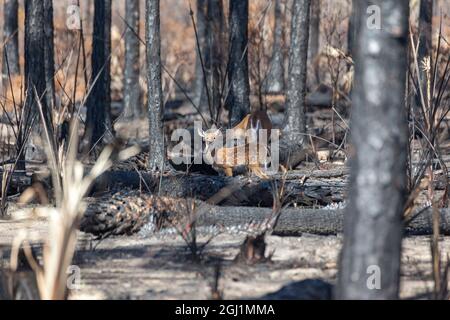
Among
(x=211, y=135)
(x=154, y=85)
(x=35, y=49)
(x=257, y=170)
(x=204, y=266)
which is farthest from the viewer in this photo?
(x=35, y=49)

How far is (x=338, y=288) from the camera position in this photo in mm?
4133


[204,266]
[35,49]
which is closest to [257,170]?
[35,49]

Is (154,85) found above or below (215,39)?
below

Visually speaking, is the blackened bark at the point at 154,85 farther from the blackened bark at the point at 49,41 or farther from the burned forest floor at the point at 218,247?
the blackened bark at the point at 49,41

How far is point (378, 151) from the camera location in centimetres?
388

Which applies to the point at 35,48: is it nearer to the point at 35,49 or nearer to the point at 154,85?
the point at 35,49

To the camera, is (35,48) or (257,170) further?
(35,48)

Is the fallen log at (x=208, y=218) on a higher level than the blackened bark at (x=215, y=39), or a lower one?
lower

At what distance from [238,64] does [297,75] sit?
1.23 m

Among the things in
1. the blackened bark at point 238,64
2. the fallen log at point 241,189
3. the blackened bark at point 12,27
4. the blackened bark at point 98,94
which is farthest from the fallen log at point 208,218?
the blackened bark at point 12,27

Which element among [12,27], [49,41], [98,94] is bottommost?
[98,94]

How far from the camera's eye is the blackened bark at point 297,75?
13055 millimetres
